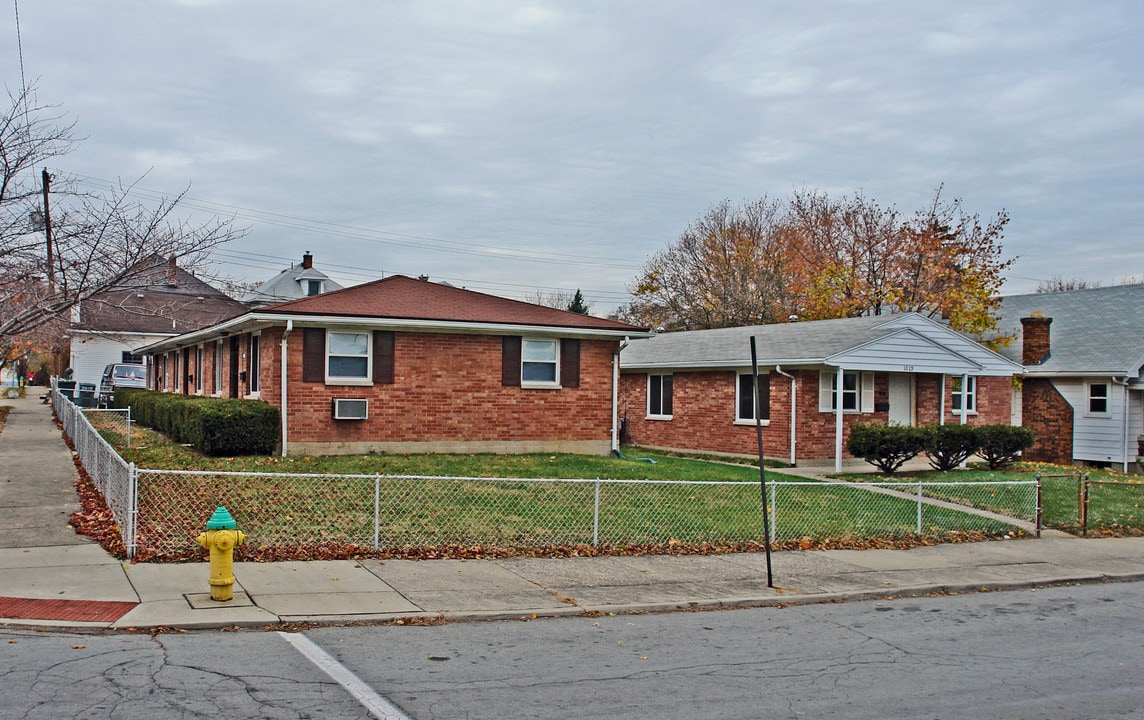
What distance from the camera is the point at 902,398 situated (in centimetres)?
2653

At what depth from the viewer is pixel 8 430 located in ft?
89.4

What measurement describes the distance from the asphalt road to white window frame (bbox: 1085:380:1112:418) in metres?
23.4

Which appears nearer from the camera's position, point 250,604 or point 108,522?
point 250,604

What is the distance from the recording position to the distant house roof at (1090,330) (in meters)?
29.7

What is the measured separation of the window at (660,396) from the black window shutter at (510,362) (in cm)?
741

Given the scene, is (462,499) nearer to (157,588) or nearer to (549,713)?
(157,588)

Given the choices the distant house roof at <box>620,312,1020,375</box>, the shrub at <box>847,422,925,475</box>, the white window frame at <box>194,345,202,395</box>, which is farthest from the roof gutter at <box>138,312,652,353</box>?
the shrub at <box>847,422,925,475</box>

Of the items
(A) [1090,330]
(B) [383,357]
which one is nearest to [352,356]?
(B) [383,357]

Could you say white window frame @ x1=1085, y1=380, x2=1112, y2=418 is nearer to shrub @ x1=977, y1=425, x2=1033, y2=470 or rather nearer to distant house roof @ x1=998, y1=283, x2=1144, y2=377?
distant house roof @ x1=998, y1=283, x2=1144, y2=377

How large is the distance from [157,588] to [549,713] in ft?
15.1

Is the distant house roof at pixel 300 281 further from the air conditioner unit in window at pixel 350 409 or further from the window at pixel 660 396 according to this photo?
the air conditioner unit in window at pixel 350 409

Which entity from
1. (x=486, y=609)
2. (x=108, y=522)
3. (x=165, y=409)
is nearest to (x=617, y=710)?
(x=486, y=609)

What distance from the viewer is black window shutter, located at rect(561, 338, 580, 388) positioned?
23297 mm

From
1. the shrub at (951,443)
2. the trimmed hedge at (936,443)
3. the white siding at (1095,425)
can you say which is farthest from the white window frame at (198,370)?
the white siding at (1095,425)
